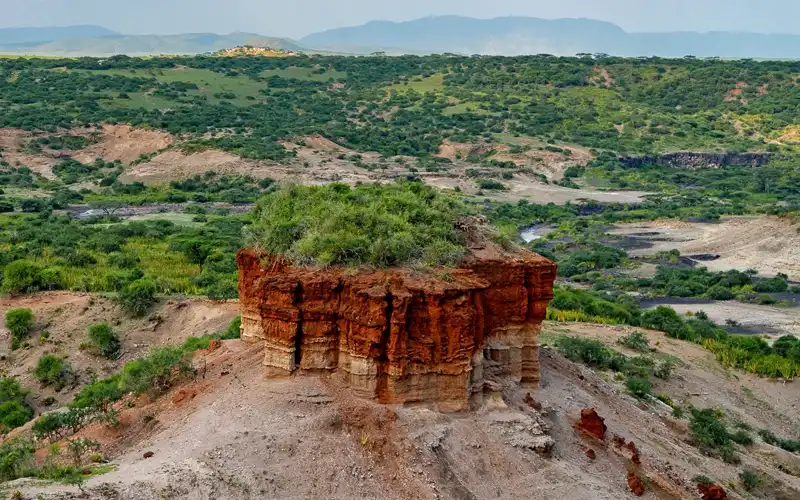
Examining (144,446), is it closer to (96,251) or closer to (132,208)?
(96,251)

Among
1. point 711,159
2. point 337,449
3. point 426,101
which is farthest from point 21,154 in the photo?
point 711,159

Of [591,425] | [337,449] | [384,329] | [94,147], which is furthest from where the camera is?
[94,147]

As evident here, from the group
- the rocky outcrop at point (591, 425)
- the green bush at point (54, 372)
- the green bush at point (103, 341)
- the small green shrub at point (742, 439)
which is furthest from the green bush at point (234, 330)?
the small green shrub at point (742, 439)

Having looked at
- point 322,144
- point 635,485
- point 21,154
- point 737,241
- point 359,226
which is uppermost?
point 359,226

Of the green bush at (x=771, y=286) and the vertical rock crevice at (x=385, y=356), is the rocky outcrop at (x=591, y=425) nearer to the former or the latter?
the vertical rock crevice at (x=385, y=356)

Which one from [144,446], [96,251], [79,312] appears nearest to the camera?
[144,446]

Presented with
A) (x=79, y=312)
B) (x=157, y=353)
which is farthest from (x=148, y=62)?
(x=157, y=353)

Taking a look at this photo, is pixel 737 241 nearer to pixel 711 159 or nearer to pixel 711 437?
pixel 711 437
